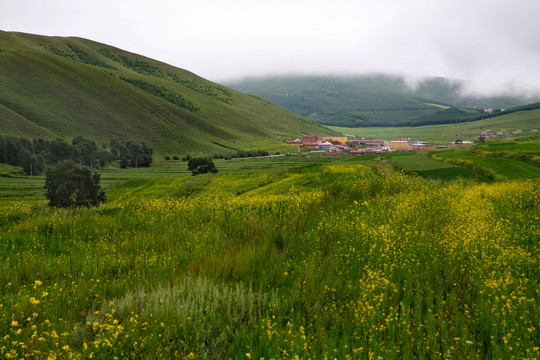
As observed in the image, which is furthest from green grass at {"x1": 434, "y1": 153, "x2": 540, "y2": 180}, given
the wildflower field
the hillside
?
the hillside

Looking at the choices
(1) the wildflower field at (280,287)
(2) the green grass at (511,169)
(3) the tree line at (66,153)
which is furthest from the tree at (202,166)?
(1) the wildflower field at (280,287)

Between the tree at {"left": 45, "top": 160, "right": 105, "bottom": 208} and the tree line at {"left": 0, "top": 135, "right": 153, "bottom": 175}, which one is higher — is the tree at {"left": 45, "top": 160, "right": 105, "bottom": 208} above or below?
below

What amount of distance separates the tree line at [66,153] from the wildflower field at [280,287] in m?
104

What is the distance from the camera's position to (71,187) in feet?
196

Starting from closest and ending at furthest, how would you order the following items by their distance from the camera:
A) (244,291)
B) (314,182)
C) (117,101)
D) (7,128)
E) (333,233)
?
(244,291), (333,233), (314,182), (7,128), (117,101)

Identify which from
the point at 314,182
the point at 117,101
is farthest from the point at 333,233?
the point at 117,101

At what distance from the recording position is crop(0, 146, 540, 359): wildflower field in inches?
181

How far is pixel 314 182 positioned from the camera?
29984mm

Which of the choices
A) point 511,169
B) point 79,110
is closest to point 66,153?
point 79,110

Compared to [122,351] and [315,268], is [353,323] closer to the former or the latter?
[315,268]

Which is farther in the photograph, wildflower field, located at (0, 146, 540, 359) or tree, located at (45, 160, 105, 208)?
tree, located at (45, 160, 105, 208)

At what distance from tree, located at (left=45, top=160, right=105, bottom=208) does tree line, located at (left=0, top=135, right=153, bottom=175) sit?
134ft

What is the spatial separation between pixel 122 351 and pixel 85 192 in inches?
2512

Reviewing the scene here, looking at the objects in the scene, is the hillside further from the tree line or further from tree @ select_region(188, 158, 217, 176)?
tree @ select_region(188, 158, 217, 176)
